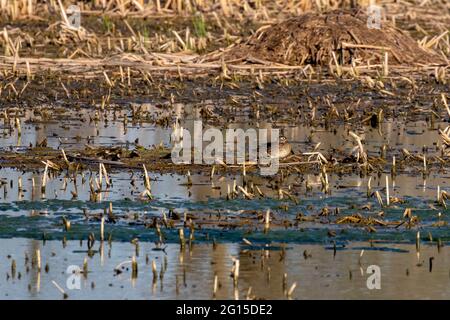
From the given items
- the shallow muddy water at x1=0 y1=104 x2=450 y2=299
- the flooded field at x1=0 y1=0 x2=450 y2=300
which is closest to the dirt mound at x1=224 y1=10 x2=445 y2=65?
the flooded field at x1=0 y1=0 x2=450 y2=300

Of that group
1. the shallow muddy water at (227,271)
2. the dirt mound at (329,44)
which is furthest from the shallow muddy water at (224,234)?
the dirt mound at (329,44)

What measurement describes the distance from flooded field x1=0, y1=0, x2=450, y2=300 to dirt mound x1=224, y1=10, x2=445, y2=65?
3cm

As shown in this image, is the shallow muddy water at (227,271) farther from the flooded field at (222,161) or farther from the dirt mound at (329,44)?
the dirt mound at (329,44)

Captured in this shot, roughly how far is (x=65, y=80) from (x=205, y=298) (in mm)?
9214

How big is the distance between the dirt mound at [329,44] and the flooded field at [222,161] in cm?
3

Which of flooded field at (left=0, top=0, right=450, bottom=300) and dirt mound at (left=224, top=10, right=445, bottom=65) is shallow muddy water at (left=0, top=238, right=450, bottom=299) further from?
dirt mound at (left=224, top=10, right=445, bottom=65)

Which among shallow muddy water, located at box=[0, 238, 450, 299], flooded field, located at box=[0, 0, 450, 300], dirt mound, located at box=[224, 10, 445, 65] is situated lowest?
shallow muddy water, located at box=[0, 238, 450, 299]

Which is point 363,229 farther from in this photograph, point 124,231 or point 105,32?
point 105,32

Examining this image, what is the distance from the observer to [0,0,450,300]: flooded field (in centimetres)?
767

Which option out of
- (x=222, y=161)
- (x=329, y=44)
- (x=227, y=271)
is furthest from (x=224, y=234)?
(x=329, y=44)

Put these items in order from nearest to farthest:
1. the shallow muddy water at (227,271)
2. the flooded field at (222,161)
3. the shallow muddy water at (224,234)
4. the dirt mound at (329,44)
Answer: the shallow muddy water at (227,271) → the shallow muddy water at (224,234) → the flooded field at (222,161) → the dirt mound at (329,44)

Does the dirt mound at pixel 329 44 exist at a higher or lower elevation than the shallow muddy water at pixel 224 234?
higher

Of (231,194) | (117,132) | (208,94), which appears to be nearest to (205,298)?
(231,194)

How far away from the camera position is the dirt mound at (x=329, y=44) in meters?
17.0
